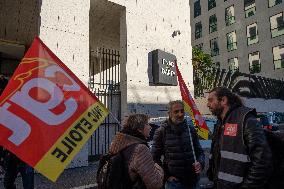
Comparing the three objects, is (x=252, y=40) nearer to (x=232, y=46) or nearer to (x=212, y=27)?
(x=232, y=46)

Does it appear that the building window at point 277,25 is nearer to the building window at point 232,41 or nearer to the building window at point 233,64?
the building window at point 232,41

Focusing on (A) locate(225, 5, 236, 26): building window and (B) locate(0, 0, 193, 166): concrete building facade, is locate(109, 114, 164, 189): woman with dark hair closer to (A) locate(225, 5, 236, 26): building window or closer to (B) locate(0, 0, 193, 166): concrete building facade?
(B) locate(0, 0, 193, 166): concrete building facade

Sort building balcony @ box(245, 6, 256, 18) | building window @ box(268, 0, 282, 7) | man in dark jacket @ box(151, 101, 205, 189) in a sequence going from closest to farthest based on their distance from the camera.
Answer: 1. man in dark jacket @ box(151, 101, 205, 189)
2. building window @ box(268, 0, 282, 7)
3. building balcony @ box(245, 6, 256, 18)

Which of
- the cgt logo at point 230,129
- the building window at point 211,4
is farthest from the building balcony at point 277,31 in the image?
the cgt logo at point 230,129

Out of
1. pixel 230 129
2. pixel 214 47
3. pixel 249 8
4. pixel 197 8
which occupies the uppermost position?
pixel 197 8

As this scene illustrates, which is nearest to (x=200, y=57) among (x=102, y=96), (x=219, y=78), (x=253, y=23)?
(x=219, y=78)

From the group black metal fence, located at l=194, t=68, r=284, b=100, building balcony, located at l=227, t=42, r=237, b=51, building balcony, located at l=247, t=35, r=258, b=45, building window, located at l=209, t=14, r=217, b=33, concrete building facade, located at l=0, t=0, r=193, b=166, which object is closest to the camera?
concrete building facade, located at l=0, t=0, r=193, b=166

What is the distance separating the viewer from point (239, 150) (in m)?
2.53

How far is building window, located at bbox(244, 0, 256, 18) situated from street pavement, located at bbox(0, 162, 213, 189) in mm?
28543

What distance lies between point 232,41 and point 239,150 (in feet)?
108

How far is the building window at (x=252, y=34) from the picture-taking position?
1229 inches

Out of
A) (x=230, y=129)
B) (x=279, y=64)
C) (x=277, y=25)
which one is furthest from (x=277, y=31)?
(x=230, y=129)

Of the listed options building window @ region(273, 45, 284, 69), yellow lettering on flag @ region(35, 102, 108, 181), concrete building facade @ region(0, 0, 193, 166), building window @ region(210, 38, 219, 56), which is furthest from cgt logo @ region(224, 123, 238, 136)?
building window @ region(210, 38, 219, 56)

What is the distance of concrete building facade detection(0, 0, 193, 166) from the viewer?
8961 mm
